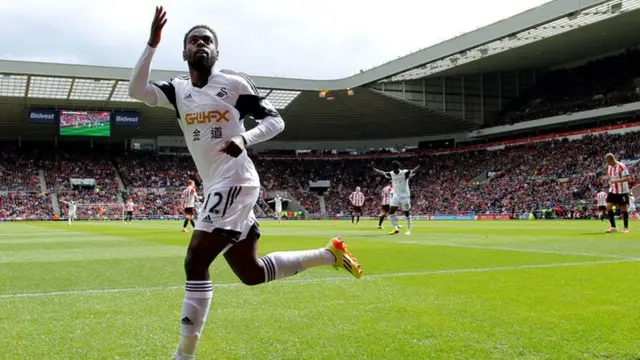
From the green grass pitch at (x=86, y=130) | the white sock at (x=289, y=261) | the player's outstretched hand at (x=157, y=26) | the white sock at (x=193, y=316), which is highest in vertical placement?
the green grass pitch at (x=86, y=130)

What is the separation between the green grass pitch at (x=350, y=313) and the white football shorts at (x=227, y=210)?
0.83 metres

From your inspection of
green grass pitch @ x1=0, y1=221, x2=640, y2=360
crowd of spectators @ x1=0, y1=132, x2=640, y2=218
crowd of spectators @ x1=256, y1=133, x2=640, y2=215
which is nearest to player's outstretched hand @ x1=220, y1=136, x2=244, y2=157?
green grass pitch @ x1=0, y1=221, x2=640, y2=360

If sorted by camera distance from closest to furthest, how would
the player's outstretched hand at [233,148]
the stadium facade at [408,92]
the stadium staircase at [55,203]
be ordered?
the player's outstretched hand at [233,148] < the stadium facade at [408,92] < the stadium staircase at [55,203]

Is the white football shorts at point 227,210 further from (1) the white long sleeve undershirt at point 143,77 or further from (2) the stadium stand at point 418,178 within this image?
(2) the stadium stand at point 418,178

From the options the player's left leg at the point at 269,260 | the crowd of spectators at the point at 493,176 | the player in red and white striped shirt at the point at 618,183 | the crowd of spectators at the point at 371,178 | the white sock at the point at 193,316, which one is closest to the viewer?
the white sock at the point at 193,316

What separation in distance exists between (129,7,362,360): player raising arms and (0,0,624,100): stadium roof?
34610 millimetres

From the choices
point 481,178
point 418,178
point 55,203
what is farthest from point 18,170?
point 481,178

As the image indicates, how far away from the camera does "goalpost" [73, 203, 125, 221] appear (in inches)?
2065

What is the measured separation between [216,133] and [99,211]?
5298cm

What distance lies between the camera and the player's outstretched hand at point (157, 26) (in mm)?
3939

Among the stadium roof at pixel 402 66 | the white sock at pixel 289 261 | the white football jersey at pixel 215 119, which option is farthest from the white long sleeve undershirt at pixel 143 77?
the stadium roof at pixel 402 66

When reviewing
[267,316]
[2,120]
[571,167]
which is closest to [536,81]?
[571,167]

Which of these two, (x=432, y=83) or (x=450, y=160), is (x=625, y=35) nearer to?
(x=432, y=83)

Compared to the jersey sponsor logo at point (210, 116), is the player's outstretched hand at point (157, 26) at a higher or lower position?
higher
